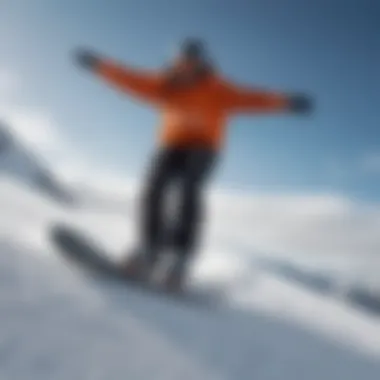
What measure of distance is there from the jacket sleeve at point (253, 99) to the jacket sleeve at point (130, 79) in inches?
27.0

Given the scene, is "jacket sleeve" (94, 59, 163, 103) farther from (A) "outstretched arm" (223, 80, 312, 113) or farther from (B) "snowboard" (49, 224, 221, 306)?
(B) "snowboard" (49, 224, 221, 306)

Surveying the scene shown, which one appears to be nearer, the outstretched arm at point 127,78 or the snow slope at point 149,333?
the snow slope at point 149,333

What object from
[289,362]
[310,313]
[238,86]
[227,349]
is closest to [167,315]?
[227,349]

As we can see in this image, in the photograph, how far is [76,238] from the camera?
5.62 meters

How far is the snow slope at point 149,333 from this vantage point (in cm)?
375

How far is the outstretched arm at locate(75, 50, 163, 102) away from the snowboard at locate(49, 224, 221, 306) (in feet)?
4.86

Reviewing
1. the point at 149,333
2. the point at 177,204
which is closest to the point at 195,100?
the point at 177,204

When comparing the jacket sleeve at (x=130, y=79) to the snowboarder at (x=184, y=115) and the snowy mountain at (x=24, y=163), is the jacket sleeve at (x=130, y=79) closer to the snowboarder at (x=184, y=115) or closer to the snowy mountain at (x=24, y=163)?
the snowboarder at (x=184, y=115)

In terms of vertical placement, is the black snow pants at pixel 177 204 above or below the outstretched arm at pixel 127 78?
below

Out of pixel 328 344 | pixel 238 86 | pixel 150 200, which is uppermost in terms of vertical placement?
pixel 238 86

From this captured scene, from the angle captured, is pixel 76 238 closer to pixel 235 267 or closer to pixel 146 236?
pixel 146 236

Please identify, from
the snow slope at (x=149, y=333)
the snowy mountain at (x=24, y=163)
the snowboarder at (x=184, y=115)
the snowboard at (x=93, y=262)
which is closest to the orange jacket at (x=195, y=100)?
the snowboarder at (x=184, y=115)

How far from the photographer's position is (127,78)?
6141 mm

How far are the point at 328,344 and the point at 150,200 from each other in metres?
2.18
